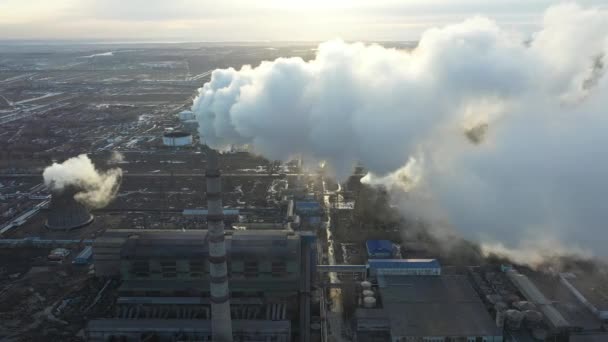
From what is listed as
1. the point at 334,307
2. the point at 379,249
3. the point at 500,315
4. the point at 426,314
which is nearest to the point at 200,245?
the point at 334,307

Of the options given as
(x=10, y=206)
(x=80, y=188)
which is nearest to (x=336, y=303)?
(x=80, y=188)

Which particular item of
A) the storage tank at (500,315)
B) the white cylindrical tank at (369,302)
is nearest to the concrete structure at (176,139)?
the white cylindrical tank at (369,302)

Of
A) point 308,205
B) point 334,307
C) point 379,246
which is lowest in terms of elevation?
point 334,307

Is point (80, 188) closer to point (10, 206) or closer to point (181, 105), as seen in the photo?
point (10, 206)

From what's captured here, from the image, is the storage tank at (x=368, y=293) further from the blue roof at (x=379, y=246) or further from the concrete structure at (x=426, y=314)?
the blue roof at (x=379, y=246)

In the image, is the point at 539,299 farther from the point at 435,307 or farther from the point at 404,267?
the point at 404,267

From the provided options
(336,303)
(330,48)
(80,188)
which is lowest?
(336,303)
